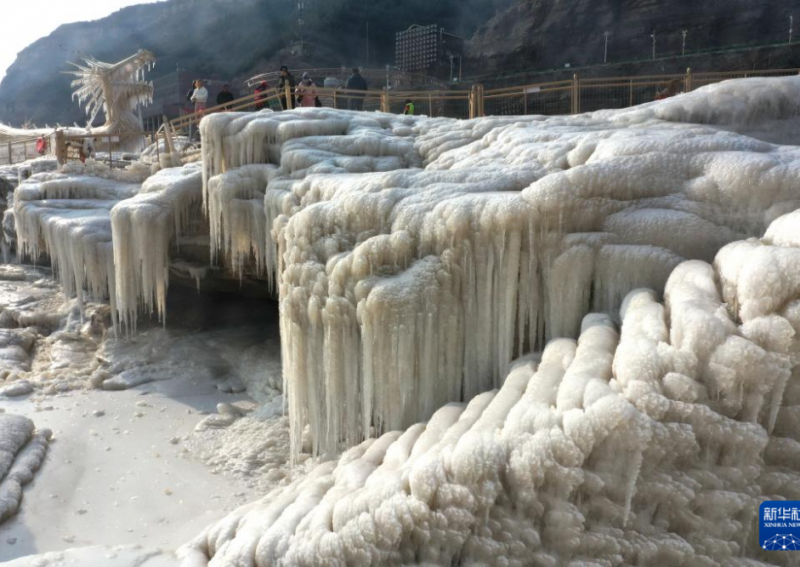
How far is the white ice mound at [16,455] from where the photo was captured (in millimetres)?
5758

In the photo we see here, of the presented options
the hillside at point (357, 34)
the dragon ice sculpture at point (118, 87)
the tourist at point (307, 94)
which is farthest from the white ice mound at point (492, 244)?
the hillside at point (357, 34)

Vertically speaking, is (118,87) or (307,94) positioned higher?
(118,87)

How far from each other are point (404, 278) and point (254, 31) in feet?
148

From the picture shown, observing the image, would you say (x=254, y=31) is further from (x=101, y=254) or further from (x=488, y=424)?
(x=488, y=424)

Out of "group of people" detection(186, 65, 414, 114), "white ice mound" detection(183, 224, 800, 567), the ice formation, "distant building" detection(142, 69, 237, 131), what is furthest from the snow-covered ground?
"distant building" detection(142, 69, 237, 131)

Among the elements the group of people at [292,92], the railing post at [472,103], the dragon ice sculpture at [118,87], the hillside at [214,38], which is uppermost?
the hillside at [214,38]

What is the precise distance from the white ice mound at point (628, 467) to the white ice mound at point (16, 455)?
12.5 ft

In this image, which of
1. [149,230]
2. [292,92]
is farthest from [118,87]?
[149,230]

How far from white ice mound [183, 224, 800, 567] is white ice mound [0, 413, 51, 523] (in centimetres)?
380

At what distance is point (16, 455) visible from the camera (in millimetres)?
6578

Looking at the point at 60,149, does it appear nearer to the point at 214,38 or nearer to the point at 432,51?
the point at 432,51

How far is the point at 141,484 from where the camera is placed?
611 cm

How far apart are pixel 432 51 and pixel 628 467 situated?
2965 cm

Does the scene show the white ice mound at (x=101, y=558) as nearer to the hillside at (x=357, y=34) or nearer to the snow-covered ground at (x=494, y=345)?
the snow-covered ground at (x=494, y=345)
